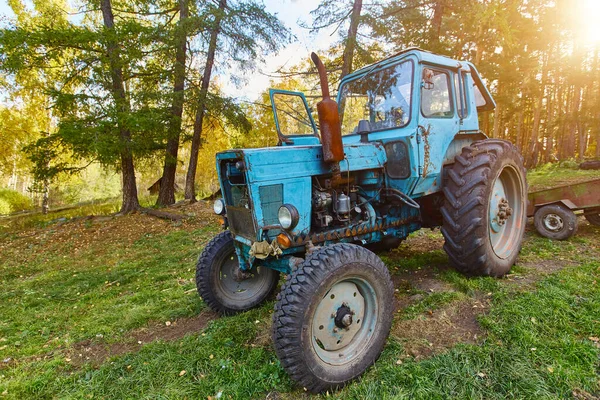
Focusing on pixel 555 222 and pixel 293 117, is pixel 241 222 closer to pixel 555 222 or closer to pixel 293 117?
Result: pixel 293 117

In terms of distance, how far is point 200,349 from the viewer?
111 inches

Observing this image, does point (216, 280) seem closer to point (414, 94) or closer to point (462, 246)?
point (462, 246)

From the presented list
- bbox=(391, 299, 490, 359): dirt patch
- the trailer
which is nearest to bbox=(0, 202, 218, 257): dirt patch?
bbox=(391, 299, 490, 359): dirt patch

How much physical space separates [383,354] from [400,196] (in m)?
1.55

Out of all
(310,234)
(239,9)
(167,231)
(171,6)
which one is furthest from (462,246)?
(171,6)

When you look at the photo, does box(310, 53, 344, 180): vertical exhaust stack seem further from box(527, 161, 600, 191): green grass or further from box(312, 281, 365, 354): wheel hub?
box(527, 161, 600, 191): green grass

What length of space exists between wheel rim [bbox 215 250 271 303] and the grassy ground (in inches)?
8.8

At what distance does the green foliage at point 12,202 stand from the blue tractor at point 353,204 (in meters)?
24.4

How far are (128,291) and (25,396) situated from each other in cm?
222

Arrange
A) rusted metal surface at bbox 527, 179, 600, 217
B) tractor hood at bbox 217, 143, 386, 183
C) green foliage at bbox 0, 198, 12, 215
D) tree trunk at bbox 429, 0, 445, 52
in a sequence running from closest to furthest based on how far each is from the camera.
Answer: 1. tractor hood at bbox 217, 143, 386, 183
2. rusted metal surface at bbox 527, 179, 600, 217
3. tree trunk at bbox 429, 0, 445, 52
4. green foliage at bbox 0, 198, 12, 215

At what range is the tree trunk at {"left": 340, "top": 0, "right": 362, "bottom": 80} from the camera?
9.66 meters

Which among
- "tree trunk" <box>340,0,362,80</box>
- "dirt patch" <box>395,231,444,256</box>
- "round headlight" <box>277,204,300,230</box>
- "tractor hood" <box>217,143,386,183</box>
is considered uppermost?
"tree trunk" <box>340,0,362,80</box>

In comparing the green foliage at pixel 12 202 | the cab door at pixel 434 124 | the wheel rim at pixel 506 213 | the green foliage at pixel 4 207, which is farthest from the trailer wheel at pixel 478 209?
the green foliage at pixel 12 202

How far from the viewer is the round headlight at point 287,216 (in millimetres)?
2574
